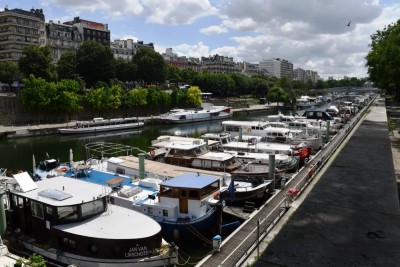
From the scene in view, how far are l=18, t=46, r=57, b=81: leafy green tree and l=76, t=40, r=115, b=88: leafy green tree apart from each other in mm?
11095

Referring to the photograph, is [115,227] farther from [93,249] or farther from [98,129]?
[98,129]

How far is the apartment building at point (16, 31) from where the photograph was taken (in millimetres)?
84250

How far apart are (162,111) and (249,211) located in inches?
2580

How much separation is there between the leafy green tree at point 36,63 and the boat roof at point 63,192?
59017mm

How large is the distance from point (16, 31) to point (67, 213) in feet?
278

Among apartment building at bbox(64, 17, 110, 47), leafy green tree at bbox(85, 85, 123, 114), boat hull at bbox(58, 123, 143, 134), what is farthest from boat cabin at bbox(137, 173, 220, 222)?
apartment building at bbox(64, 17, 110, 47)

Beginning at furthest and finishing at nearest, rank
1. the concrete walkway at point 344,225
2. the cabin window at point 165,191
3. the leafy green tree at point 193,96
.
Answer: the leafy green tree at point 193,96
the cabin window at point 165,191
the concrete walkway at point 344,225

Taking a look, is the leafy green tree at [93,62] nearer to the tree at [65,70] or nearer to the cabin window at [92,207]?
the tree at [65,70]

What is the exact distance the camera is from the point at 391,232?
48.4 feet

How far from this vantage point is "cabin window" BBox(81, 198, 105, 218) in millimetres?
14172

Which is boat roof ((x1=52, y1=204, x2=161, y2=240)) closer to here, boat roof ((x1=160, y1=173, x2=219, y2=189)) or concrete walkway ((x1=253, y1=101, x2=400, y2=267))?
boat roof ((x1=160, y1=173, x2=219, y2=189))

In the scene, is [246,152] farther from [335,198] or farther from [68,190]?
[68,190]

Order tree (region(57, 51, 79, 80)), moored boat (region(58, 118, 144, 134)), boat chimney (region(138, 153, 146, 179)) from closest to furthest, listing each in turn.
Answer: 1. boat chimney (region(138, 153, 146, 179))
2. moored boat (region(58, 118, 144, 134))
3. tree (region(57, 51, 79, 80))

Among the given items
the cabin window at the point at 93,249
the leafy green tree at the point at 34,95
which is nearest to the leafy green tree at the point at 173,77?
the leafy green tree at the point at 34,95
